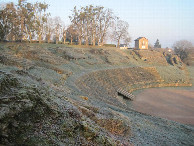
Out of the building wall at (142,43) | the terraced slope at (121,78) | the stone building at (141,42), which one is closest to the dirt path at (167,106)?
the terraced slope at (121,78)

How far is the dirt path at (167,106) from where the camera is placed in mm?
18750

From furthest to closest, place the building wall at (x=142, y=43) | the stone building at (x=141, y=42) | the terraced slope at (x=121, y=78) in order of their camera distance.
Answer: the building wall at (x=142, y=43) < the stone building at (x=141, y=42) < the terraced slope at (x=121, y=78)

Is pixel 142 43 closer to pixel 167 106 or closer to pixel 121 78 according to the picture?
pixel 121 78

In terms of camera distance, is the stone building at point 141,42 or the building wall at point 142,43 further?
the building wall at point 142,43

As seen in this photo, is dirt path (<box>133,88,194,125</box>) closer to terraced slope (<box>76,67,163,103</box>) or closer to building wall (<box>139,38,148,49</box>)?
terraced slope (<box>76,67,163,103</box>)

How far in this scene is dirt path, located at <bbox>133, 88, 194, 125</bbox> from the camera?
18.8 m

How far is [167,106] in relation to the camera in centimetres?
2211

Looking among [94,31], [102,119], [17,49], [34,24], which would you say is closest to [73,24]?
[94,31]

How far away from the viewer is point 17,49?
101 feet

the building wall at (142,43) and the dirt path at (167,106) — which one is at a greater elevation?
the building wall at (142,43)

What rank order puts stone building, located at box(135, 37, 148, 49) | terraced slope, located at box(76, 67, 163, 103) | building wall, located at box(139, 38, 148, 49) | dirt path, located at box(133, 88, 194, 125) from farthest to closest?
building wall, located at box(139, 38, 148, 49) → stone building, located at box(135, 37, 148, 49) → terraced slope, located at box(76, 67, 163, 103) → dirt path, located at box(133, 88, 194, 125)

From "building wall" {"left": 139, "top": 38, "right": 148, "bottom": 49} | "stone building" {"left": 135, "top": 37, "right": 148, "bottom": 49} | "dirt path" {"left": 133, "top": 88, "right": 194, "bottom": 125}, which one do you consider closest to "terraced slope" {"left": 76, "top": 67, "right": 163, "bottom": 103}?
"dirt path" {"left": 133, "top": 88, "right": 194, "bottom": 125}

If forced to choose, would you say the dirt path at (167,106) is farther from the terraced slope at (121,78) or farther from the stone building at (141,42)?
the stone building at (141,42)

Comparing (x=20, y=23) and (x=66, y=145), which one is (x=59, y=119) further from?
(x=20, y=23)
